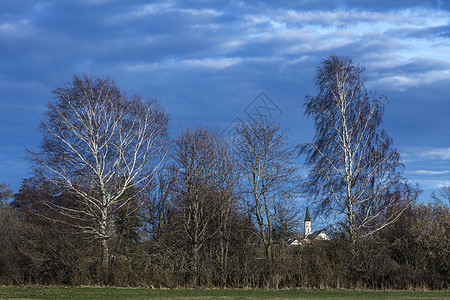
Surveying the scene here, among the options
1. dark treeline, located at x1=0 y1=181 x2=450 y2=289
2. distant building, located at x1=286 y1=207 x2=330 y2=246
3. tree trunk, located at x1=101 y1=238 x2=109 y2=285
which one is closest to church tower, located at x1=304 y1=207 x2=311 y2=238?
distant building, located at x1=286 y1=207 x2=330 y2=246

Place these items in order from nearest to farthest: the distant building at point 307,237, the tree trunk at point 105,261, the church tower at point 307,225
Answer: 1. the tree trunk at point 105,261
2. the distant building at point 307,237
3. the church tower at point 307,225

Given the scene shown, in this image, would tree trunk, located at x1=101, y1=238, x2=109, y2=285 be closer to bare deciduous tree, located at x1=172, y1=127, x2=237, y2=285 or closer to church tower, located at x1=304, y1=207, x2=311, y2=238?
bare deciduous tree, located at x1=172, y1=127, x2=237, y2=285

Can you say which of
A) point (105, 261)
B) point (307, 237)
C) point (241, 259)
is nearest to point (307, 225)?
point (307, 237)

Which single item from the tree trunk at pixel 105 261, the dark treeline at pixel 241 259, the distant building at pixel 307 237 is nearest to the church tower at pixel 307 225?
the distant building at pixel 307 237

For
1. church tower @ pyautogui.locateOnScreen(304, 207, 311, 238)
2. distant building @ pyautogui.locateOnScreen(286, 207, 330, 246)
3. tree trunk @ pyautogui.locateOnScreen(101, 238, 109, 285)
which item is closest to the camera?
tree trunk @ pyautogui.locateOnScreen(101, 238, 109, 285)

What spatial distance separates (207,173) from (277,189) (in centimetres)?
404

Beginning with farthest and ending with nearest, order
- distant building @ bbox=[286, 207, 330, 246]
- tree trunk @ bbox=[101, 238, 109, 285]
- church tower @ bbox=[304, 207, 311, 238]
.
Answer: church tower @ bbox=[304, 207, 311, 238] → distant building @ bbox=[286, 207, 330, 246] → tree trunk @ bbox=[101, 238, 109, 285]

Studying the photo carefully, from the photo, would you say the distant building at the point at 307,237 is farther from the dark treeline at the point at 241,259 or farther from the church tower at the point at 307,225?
the dark treeline at the point at 241,259

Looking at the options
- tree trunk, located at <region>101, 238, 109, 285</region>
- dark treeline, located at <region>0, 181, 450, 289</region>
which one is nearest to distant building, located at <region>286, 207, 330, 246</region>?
dark treeline, located at <region>0, 181, 450, 289</region>

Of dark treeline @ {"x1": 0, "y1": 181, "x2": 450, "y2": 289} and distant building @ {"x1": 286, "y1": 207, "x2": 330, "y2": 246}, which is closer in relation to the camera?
dark treeline @ {"x1": 0, "y1": 181, "x2": 450, "y2": 289}

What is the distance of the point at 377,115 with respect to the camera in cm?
3084

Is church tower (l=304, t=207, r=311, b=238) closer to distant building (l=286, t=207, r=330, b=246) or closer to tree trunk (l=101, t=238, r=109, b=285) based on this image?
distant building (l=286, t=207, r=330, b=246)

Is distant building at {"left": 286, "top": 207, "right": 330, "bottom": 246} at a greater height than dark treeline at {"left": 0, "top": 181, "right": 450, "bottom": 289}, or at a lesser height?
greater

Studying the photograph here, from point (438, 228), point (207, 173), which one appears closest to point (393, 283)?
point (438, 228)
